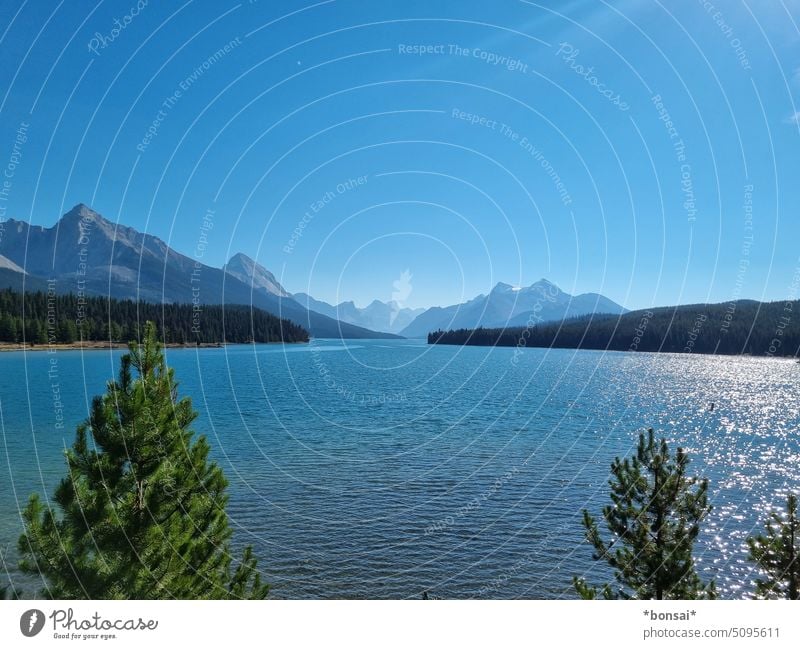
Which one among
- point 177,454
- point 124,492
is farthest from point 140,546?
point 177,454

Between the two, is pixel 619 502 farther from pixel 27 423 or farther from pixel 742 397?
pixel 742 397

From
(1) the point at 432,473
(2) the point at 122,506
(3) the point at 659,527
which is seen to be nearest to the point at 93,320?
(1) the point at 432,473

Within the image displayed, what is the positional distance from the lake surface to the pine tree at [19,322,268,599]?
57.2 inches

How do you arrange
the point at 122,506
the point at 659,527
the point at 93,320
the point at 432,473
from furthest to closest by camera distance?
1. the point at 93,320
2. the point at 432,473
3. the point at 659,527
4. the point at 122,506

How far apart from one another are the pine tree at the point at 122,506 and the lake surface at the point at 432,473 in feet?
4.76

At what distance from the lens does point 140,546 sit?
9.34 m

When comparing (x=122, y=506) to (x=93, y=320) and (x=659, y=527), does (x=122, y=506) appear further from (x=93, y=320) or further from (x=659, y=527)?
(x=93, y=320)

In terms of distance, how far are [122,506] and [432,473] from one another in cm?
3133

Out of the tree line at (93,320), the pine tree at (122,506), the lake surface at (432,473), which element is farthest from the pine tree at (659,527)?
the tree line at (93,320)

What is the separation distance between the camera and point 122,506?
9.30 meters

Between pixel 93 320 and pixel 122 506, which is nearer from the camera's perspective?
pixel 122 506

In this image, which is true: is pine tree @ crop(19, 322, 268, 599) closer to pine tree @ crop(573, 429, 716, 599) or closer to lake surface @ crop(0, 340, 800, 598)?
lake surface @ crop(0, 340, 800, 598)

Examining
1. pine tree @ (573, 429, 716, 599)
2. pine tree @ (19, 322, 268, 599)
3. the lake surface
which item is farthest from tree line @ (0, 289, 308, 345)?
pine tree @ (573, 429, 716, 599)
